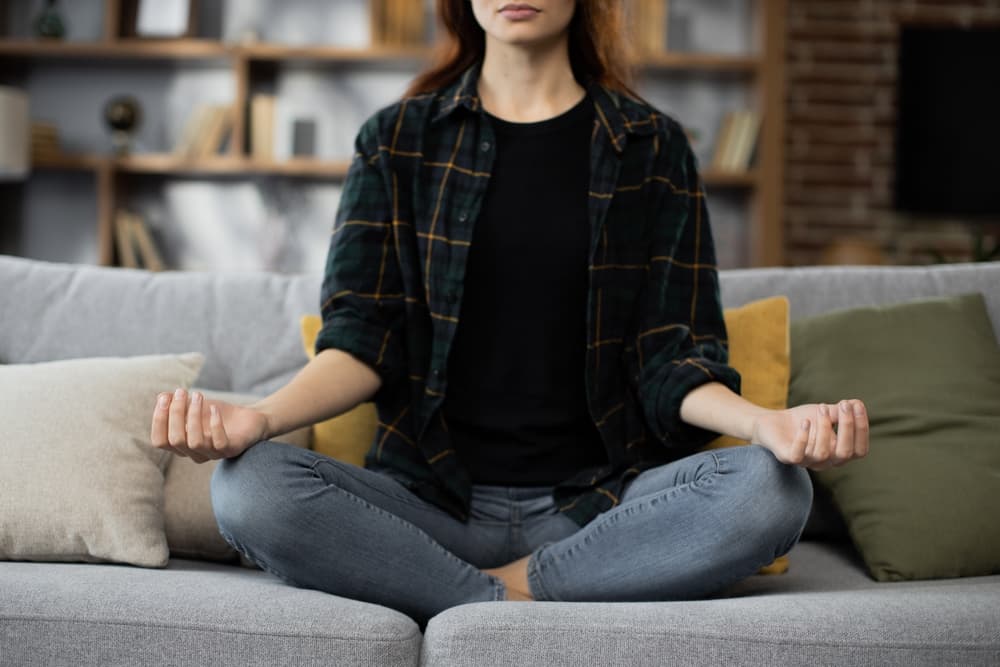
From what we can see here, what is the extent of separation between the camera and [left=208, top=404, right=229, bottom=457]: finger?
1.29 m

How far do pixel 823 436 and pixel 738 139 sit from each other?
127 inches

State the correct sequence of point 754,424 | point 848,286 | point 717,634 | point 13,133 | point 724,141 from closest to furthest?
point 717,634 < point 754,424 < point 848,286 < point 13,133 < point 724,141

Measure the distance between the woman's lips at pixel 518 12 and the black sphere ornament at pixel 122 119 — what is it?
296 cm

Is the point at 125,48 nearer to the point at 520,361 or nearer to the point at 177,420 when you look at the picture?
the point at 520,361

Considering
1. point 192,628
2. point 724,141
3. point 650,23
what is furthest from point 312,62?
point 192,628

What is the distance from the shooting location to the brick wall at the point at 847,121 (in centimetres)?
470

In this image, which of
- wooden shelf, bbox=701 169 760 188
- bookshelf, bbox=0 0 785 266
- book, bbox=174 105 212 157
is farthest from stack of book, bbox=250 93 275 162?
wooden shelf, bbox=701 169 760 188

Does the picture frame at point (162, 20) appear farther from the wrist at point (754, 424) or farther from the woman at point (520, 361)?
the wrist at point (754, 424)

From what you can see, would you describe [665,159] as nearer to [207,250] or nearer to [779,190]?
[779,190]

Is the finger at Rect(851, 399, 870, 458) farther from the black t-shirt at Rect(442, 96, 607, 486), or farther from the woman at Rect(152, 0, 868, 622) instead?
the black t-shirt at Rect(442, 96, 607, 486)

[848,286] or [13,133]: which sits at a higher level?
[13,133]

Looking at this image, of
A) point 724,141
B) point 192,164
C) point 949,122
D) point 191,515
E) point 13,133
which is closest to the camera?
point 191,515

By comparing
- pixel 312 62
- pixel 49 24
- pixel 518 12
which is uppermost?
pixel 49 24

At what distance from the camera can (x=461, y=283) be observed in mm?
1656
